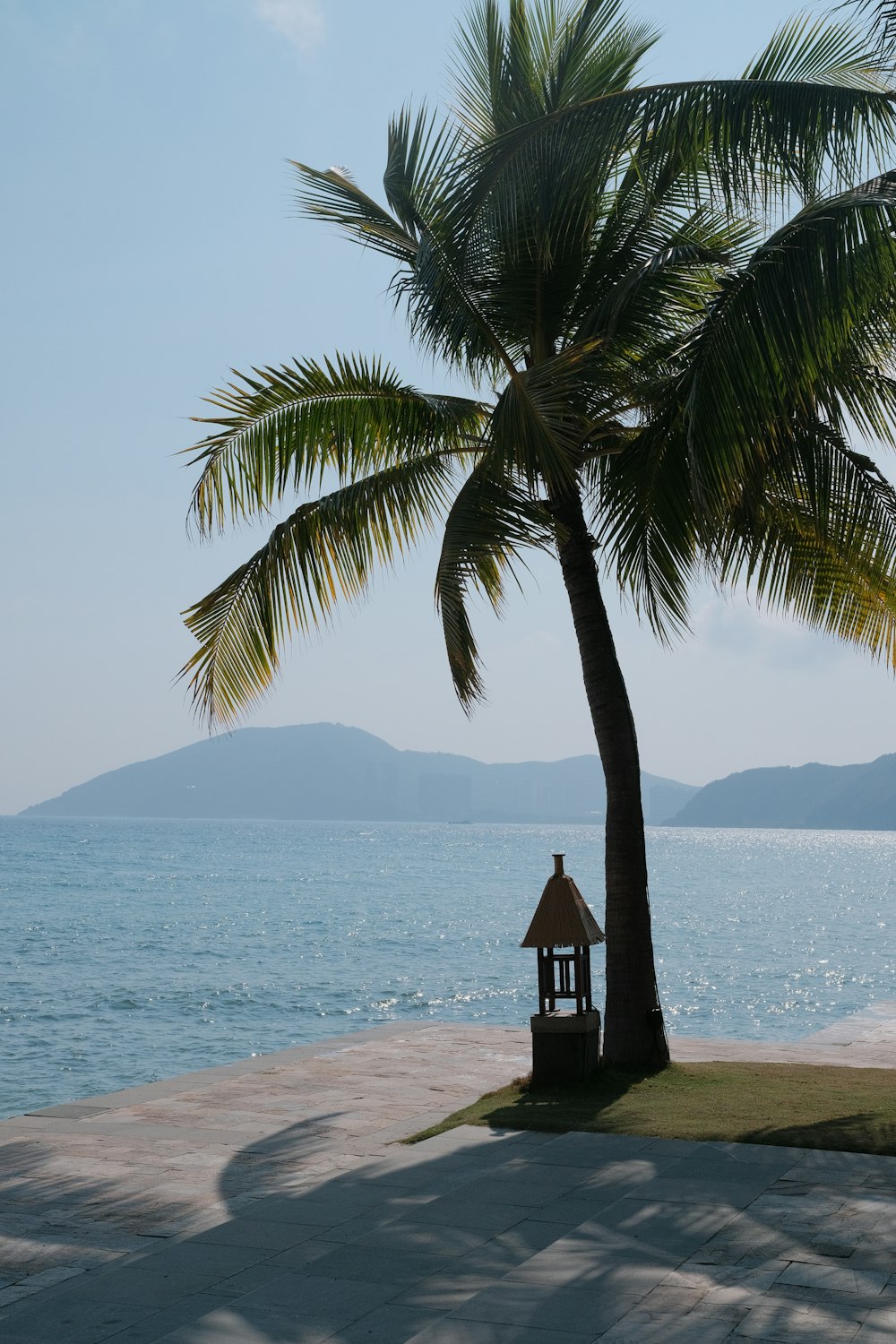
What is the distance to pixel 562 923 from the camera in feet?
29.7

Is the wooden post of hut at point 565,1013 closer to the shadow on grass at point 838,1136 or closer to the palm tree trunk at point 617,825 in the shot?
the palm tree trunk at point 617,825

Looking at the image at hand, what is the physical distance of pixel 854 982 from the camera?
30.1 m

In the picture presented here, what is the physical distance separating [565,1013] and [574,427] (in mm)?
4106

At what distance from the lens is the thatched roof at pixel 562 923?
29.4ft

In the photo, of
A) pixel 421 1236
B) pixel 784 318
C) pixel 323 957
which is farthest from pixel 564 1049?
pixel 323 957

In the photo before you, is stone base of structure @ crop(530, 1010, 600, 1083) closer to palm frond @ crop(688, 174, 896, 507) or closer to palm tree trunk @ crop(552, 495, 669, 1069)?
palm tree trunk @ crop(552, 495, 669, 1069)

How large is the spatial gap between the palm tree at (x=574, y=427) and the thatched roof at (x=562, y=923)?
0.46 meters

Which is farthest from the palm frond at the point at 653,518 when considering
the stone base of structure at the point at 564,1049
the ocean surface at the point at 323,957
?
the ocean surface at the point at 323,957

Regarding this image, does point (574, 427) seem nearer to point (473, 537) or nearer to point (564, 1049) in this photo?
point (473, 537)

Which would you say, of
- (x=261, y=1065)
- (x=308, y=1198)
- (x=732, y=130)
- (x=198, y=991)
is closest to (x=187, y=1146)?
(x=308, y=1198)

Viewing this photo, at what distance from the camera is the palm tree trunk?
9.41 m

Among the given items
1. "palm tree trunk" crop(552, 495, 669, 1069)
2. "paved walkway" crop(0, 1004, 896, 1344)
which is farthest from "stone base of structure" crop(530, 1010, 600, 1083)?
"paved walkway" crop(0, 1004, 896, 1344)

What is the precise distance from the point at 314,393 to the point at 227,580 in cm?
153

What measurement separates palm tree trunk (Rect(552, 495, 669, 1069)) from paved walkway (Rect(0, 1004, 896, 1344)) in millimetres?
1625
